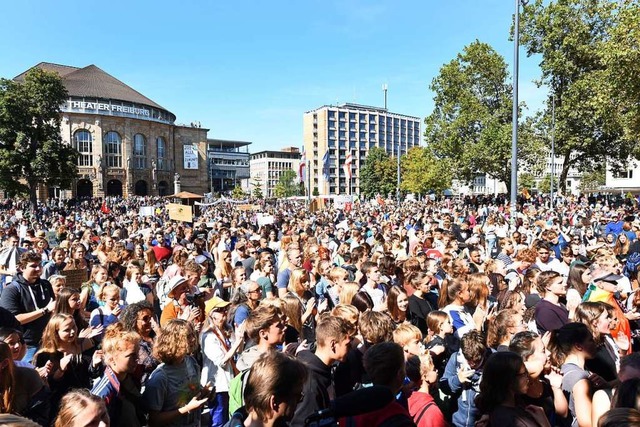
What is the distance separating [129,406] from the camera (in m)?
3.20

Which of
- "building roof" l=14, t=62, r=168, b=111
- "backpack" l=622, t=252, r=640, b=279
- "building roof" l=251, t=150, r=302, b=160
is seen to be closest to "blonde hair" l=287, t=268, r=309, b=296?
"backpack" l=622, t=252, r=640, b=279

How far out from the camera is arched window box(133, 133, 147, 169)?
261 feet

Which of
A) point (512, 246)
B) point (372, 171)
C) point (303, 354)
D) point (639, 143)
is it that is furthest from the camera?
point (372, 171)

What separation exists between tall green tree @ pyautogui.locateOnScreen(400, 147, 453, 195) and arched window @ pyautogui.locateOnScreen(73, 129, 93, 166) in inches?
1966

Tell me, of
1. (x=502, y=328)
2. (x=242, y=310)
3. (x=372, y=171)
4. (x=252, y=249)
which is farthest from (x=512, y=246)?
(x=372, y=171)

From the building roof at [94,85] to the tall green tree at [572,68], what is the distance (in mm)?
68273

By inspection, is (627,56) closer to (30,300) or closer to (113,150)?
(30,300)

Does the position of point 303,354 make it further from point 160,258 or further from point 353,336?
point 160,258

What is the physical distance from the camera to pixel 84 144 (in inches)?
2926

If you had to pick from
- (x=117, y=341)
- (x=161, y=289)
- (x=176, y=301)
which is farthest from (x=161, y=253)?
(x=117, y=341)

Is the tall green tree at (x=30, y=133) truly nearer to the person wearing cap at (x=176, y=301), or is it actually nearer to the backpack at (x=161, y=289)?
the backpack at (x=161, y=289)

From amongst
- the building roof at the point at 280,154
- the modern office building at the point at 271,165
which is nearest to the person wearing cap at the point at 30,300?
the modern office building at the point at 271,165

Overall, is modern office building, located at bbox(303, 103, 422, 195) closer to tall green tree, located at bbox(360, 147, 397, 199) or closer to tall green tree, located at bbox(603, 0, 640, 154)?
tall green tree, located at bbox(360, 147, 397, 199)

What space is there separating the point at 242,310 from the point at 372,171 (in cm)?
8940
